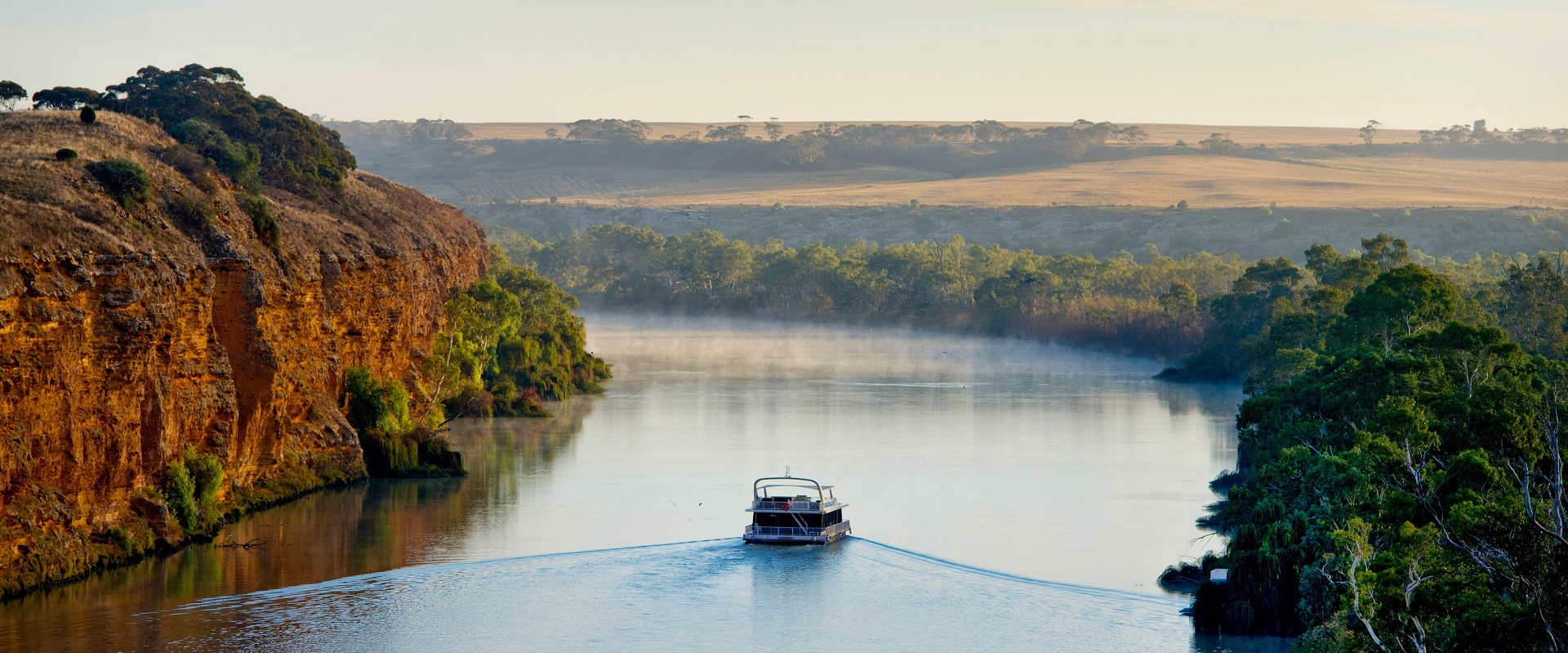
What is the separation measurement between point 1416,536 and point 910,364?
7449 cm

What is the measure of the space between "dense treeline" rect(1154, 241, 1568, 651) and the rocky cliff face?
23257 millimetres

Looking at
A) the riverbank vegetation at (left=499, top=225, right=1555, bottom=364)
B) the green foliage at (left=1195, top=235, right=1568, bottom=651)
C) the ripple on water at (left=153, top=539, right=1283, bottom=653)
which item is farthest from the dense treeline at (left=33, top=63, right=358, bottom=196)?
the riverbank vegetation at (left=499, top=225, right=1555, bottom=364)

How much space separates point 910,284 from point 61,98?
84.7 meters

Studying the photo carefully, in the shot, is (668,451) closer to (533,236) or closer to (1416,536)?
(1416,536)

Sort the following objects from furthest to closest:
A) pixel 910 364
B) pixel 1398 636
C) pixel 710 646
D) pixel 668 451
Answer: pixel 910 364 < pixel 668 451 < pixel 710 646 < pixel 1398 636

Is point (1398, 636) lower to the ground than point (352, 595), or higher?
higher

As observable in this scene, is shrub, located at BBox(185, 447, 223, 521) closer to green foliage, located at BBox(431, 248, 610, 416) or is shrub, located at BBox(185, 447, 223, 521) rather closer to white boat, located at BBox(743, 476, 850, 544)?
white boat, located at BBox(743, 476, 850, 544)

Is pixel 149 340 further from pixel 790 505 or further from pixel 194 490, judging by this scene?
pixel 790 505

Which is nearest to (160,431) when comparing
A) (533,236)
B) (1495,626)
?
(1495,626)

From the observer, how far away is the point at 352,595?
1308 inches

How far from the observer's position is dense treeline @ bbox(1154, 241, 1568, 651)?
17.8 meters

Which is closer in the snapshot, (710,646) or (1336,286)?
(710,646)

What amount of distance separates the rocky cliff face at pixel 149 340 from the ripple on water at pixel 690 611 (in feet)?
12.5

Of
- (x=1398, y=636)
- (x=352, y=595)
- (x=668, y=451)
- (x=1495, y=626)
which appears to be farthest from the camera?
(x=668, y=451)
